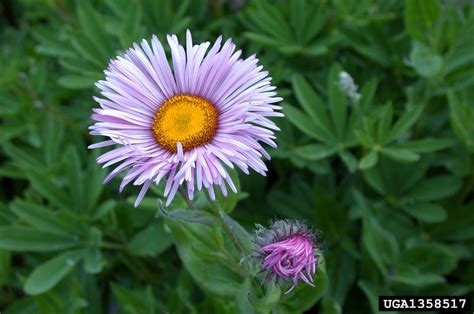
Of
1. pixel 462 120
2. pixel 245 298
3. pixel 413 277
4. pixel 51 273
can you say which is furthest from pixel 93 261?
pixel 462 120

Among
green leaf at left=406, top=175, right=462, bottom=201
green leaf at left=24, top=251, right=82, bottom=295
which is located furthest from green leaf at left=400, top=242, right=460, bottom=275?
green leaf at left=24, top=251, right=82, bottom=295

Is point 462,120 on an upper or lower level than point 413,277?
upper

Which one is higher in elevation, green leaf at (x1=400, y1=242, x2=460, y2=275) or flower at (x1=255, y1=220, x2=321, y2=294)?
green leaf at (x1=400, y1=242, x2=460, y2=275)

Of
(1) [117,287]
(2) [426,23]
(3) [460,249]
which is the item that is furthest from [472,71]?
(1) [117,287]

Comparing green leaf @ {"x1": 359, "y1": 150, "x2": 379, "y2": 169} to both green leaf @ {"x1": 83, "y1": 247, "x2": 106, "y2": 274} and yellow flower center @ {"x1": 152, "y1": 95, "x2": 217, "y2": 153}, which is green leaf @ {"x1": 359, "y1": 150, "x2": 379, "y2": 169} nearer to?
yellow flower center @ {"x1": 152, "y1": 95, "x2": 217, "y2": 153}

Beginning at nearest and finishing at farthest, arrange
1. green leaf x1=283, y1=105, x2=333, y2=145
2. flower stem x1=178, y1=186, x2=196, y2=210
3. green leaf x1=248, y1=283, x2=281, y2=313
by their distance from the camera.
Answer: flower stem x1=178, y1=186, x2=196, y2=210 → green leaf x1=248, y1=283, x2=281, y2=313 → green leaf x1=283, y1=105, x2=333, y2=145

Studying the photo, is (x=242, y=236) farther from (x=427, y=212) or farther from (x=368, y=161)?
(x=427, y=212)

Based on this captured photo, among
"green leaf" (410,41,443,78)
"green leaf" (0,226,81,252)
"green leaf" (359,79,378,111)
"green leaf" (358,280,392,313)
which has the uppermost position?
"green leaf" (410,41,443,78)
